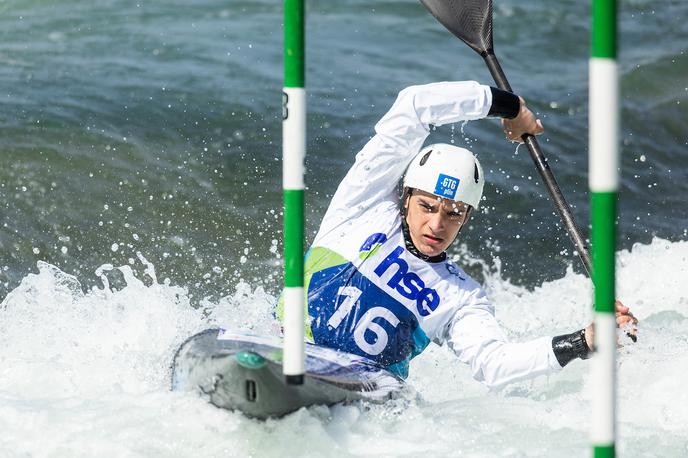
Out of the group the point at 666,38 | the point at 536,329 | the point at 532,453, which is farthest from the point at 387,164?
the point at 666,38

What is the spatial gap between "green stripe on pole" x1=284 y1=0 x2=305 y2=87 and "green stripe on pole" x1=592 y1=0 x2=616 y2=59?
859 mm

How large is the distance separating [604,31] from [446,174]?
6.02 feet

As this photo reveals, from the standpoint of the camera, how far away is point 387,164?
4641 millimetres

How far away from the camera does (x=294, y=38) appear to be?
3146 millimetres

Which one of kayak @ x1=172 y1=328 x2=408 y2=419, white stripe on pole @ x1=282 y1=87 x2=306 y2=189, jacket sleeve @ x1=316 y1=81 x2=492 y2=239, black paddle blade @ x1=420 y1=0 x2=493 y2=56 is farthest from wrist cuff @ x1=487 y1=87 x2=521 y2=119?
white stripe on pole @ x1=282 y1=87 x2=306 y2=189

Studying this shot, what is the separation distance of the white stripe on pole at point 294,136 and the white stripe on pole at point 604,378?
0.97 meters

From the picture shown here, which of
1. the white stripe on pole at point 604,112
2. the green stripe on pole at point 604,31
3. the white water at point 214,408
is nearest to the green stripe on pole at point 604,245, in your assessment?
the white stripe on pole at point 604,112

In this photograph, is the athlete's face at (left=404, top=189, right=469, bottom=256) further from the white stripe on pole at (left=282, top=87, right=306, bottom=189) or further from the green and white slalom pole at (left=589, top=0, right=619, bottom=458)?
the green and white slalom pole at (left=589, top=0, right=619, bottom=458)

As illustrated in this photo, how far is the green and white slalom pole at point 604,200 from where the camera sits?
2.74 metres

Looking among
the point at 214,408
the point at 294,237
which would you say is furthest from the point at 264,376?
the point at 294,237

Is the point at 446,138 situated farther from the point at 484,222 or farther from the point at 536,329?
the point at 536,329

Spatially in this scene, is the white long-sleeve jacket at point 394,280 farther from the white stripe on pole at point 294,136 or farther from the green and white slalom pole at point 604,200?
the green and white slalom pole at point 604,200

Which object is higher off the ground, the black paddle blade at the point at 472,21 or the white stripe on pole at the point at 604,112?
the black paddle blade at the point at 472,21

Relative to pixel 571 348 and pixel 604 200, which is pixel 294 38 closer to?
pixel 604 200
